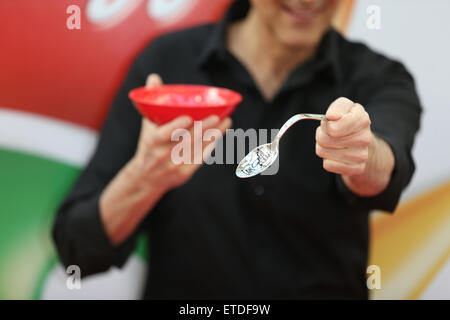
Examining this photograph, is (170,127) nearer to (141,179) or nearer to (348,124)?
(141,179)

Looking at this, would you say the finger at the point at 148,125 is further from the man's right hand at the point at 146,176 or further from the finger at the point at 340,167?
the finger at the point at 340,167

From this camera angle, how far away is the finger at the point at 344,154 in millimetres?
661

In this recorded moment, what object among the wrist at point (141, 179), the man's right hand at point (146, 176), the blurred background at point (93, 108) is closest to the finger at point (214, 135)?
the man's right hand at point (146, 176)

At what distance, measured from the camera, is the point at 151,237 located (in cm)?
110

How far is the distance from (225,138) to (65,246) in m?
0.39

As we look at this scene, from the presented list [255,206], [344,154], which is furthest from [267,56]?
[344,154]

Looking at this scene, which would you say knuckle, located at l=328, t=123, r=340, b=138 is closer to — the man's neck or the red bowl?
the red bowl

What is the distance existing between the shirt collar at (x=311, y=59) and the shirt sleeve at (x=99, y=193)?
15 cm

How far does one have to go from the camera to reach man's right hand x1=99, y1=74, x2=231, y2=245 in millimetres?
790

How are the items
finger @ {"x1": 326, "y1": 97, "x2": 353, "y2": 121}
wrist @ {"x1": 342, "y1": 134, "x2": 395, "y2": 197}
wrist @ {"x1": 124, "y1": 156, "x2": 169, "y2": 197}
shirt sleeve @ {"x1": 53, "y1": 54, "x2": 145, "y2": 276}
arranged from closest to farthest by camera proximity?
finger @ {"x1": 326, "y1": 97, "x2": 353, "y2": 121}, wrist @ {"x1": 342, "y1": 134, "x2": 395, "y2": 197}, wrist @ {"x1": 124, "y1": 156, "x2": 169, "y2": 197}, shirt sleeve @ {"x1": 53, "y1": 54, "x2": 145, "y2": 276}

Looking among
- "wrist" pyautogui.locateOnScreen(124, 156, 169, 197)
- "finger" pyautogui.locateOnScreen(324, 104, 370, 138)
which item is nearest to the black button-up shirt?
"wrist" pyautogui.locateOnScreen(124, 156, 169, 197)

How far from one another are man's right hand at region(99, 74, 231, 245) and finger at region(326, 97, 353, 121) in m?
0.23

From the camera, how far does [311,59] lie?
1.01 m
